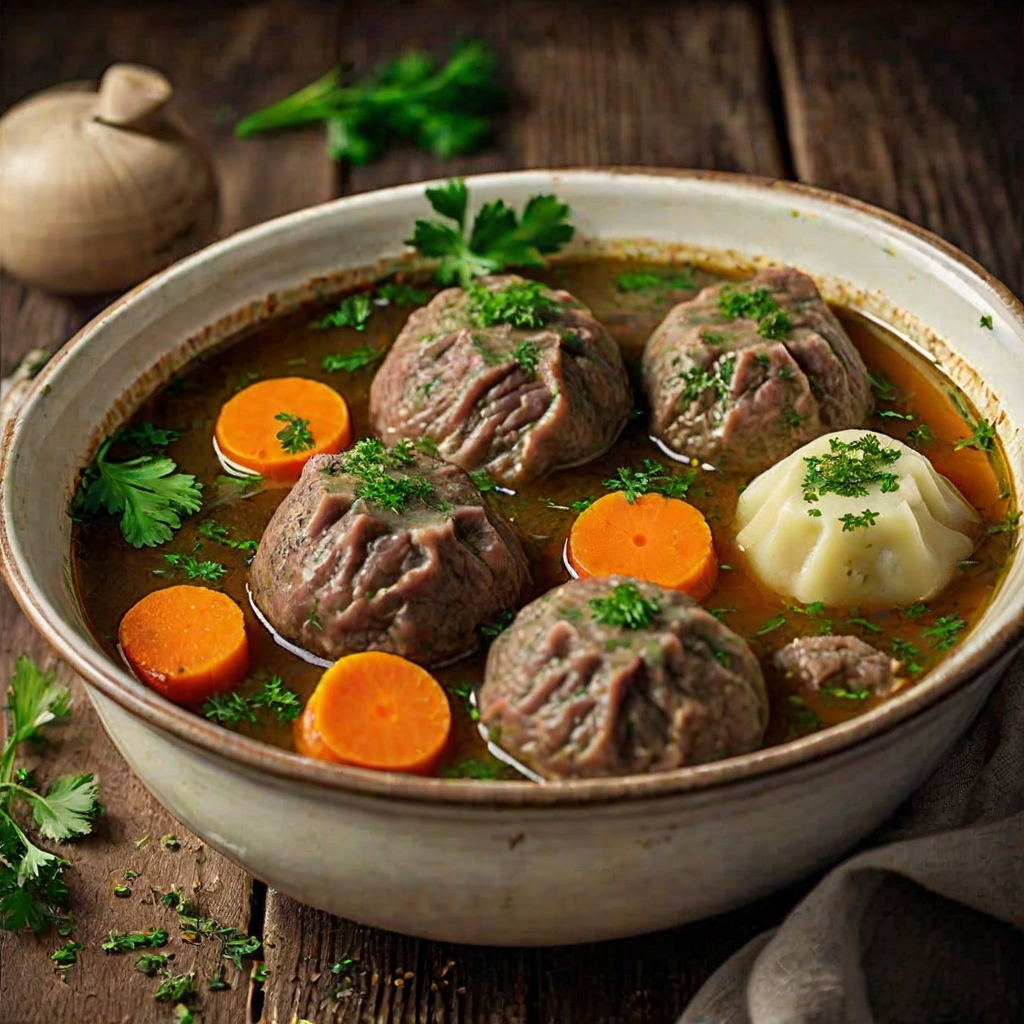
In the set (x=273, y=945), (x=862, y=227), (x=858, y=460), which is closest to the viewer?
(x=273, y=945)

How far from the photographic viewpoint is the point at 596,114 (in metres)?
7.03

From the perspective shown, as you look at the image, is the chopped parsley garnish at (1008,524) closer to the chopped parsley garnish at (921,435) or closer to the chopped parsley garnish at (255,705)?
the chopped parsley garnish at (921,435)

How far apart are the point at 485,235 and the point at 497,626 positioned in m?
1.65

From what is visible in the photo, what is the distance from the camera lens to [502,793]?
2.98 metres

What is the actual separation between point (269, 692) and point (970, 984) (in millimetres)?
1724

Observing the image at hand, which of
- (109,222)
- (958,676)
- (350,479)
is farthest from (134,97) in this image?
(958,676)

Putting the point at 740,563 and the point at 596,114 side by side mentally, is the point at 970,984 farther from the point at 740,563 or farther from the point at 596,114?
the point at 596,114

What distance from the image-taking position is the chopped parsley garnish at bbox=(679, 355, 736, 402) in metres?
4.23

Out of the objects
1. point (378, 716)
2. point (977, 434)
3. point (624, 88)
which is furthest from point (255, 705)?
point (624, 88)

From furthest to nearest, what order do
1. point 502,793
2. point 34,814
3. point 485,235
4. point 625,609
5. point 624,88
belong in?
point 624,88 < point 485,235 < point 34,814 < point 625,609 < point 502,793

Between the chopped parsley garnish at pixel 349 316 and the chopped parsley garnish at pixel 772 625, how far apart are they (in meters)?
1.78

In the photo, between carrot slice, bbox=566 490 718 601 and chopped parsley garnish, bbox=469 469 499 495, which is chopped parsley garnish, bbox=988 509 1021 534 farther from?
chopped parsley garnish, bbox=469 469 499 495

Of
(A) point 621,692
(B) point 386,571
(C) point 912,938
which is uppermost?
(A) point 621,692

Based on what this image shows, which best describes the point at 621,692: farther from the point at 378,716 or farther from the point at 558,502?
the point at 558,502
